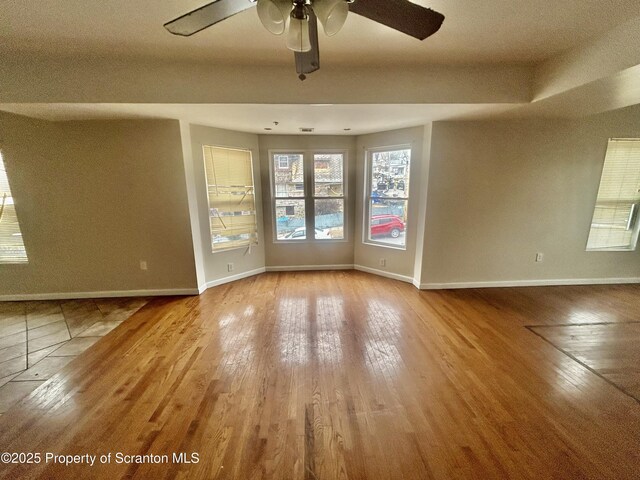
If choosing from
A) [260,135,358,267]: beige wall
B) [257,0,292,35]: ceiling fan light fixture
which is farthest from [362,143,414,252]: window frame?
[257,0,292,35]: ceiling fan light fixture

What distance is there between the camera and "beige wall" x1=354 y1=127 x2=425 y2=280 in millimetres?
3312

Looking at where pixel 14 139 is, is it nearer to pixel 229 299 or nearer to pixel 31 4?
pixel 31 4

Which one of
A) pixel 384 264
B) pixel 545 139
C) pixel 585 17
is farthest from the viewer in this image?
pixel 384 264

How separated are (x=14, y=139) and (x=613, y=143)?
7.47m

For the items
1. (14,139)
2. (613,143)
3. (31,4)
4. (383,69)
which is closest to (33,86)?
(31,4)

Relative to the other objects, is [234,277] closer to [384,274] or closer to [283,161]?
[283,161]

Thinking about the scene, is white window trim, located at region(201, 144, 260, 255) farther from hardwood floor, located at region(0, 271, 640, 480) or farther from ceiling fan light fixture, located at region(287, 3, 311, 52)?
ceiling fan light fixture, located at region(287, 3, 311, 52)

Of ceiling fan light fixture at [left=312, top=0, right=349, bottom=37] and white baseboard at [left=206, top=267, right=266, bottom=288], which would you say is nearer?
ceiling fan light fixture at [left=312, top=0, right=349, bottom=37]

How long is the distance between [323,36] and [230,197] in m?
2.47

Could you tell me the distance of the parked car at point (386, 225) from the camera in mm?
3713

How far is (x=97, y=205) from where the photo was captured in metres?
2.98

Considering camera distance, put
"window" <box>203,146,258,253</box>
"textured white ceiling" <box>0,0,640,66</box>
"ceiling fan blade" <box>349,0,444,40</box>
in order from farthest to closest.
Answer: "window" <box>203,146,258,253</box> → "textured white ceiling" <box>0,0,640,66</box> → "ceiling fan blade" <box>349,0,444,40</box>

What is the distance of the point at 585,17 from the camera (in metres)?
1.55

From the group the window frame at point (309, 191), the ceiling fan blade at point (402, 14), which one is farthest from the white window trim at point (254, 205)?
the ceiling fan blade at point (402, 14)
